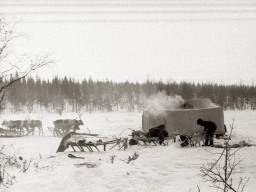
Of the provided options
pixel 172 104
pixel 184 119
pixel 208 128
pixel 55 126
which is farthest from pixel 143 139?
pixel 55 126

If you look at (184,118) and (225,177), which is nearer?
(225,177)

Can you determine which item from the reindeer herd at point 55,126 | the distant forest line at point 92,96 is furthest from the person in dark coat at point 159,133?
the distant forest line at point 92,96

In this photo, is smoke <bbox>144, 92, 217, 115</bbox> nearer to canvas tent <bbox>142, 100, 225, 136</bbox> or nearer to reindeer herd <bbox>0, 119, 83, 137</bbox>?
canvas tent <bbox>142, 100, 225, 136</bbox>

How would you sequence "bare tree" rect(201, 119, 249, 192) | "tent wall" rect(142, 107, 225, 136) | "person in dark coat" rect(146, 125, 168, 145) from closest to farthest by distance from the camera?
"bare tree" rect(201, 119, 249, 192) → "person in dark coat" rect(146, 125, 168, 145) → "tent wall" rect(142, 107, 225, 136)

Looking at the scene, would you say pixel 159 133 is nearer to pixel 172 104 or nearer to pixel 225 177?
pixel 172 104

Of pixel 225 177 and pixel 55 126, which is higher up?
pixel 225 177

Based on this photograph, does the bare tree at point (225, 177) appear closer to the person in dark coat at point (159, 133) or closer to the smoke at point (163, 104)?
the person in dark coat at point (159, 133)

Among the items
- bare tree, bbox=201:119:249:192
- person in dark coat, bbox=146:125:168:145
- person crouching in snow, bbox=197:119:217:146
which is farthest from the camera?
person in dark coat, bbox=146:125:168:145

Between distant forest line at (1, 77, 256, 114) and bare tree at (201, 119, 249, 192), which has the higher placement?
distant forest line at (1, 77, 256, 114)

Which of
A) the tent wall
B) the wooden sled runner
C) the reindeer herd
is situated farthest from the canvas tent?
the reindeer herd

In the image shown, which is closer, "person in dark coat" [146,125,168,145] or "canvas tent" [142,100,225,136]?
"person in dark coat" [146,125,168,145]

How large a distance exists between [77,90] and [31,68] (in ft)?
212

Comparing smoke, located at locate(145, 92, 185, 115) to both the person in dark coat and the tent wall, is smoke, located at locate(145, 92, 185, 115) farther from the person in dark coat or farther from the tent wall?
the person in dark coat

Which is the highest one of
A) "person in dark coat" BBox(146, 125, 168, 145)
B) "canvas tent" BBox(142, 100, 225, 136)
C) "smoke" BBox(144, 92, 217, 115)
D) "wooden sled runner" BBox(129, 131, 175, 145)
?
"smoke" BBox(144, 92, 217, 115)
